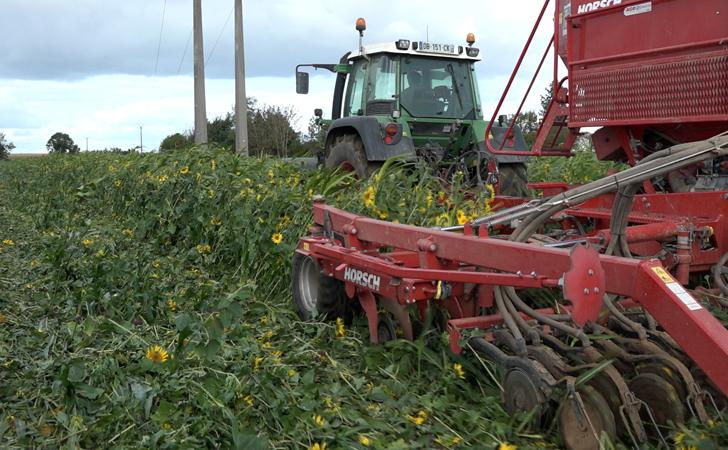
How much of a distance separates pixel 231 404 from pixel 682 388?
5.36 feet

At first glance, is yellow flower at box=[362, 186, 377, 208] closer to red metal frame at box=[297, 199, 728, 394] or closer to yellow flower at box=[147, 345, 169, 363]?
red metal frame at box=[297, 199, 728, 394]

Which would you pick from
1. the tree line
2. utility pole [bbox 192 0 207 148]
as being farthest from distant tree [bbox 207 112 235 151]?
utility pole [bbox 192 0 207 148]

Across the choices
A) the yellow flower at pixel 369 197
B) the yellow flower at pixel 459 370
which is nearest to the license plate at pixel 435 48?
the yellow flower at pixel 369 197

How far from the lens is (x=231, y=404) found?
281 cm

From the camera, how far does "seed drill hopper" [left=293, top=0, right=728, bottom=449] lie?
256cm

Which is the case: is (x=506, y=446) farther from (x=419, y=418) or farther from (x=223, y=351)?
(x=223, y=351)

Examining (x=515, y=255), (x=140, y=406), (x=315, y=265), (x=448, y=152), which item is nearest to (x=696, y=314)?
(x=515, y=255)

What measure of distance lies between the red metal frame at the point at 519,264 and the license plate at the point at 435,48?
11.8ft

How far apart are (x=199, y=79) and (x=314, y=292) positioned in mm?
13037

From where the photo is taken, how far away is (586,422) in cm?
257

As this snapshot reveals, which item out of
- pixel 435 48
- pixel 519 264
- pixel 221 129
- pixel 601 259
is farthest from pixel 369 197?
pixel 221 129

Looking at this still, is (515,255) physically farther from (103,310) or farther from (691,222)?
(103,310)

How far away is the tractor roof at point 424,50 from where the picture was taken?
7.73 m

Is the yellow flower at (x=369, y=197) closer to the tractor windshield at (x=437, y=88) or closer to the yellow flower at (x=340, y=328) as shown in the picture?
the yellow flower at (x=340, y=328)
